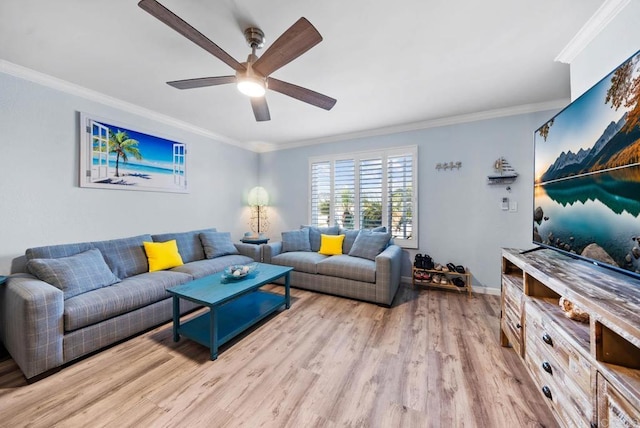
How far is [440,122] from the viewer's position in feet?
11.2

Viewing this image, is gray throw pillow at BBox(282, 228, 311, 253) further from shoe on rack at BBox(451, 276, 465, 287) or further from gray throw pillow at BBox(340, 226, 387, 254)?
shoe on rack at BBox(451, 276, 465, 287)

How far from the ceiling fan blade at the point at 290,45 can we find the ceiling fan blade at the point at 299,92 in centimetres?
17

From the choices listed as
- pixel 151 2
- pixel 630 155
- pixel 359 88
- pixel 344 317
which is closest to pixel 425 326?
pixel 344 317

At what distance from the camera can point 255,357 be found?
6.13 ft

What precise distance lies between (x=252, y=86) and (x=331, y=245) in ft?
8.12

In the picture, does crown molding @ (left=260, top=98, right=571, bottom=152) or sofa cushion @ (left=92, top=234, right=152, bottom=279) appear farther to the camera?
crown molding @ (left=260, top=98, right=571, bottom=152)

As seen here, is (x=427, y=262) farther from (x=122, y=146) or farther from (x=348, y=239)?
(x=122, y=146)

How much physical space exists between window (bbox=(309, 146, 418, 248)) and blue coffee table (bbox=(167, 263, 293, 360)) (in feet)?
5.91

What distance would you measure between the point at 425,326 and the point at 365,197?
7.05ft

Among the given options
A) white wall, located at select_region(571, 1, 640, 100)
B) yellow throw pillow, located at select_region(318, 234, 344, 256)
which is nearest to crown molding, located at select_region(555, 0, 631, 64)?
white wall, located at select_region(571, 1, 640, 100)

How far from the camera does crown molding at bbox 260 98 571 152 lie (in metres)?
2.88

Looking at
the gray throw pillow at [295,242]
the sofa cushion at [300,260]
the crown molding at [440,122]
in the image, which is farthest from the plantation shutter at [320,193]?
the sofa cushion at [300,260]

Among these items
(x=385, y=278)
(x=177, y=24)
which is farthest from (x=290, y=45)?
(x=385, y=278)

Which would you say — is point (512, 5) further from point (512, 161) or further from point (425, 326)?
point (425, 326)
